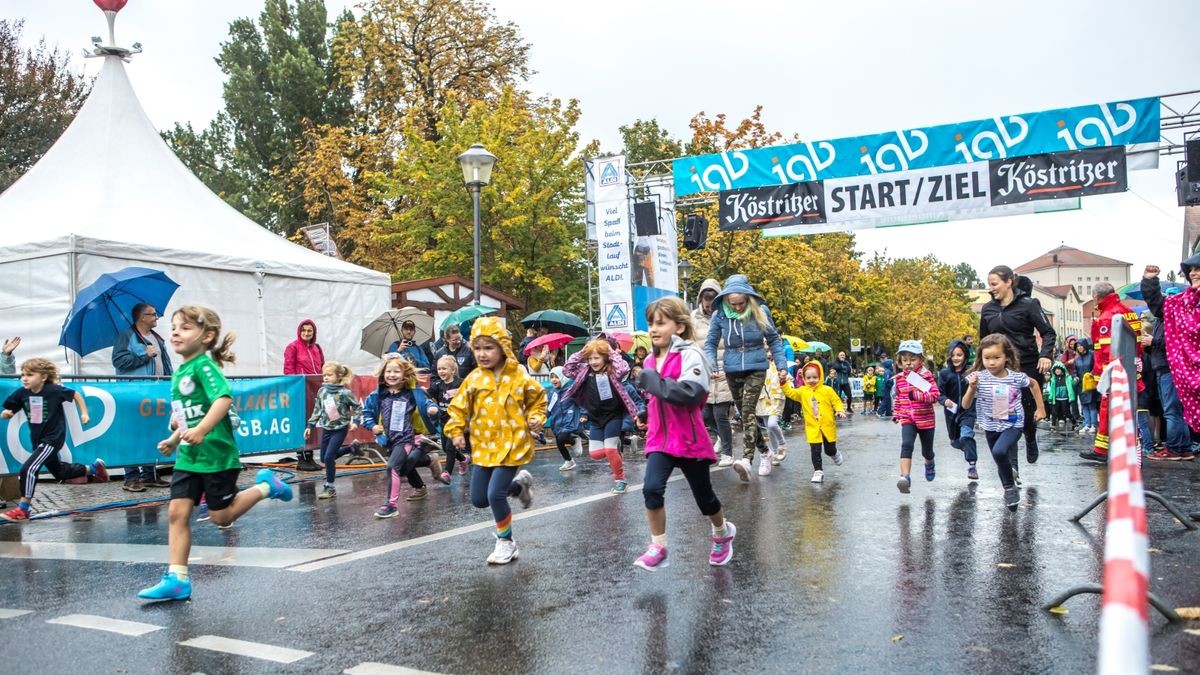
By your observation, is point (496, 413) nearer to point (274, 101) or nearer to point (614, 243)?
point (614, 243)

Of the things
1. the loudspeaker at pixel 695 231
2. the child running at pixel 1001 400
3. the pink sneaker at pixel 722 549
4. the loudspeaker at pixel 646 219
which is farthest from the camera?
the loudspeaker at pixel 695 231

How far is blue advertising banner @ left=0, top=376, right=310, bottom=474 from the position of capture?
32.3 ft

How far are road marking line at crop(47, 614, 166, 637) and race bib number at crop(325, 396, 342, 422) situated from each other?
505 centimetres

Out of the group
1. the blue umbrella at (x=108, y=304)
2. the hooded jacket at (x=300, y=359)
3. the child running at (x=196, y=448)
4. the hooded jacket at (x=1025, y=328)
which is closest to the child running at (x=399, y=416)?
the child running at (x=196, y=448)

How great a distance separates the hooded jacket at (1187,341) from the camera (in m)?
7.13

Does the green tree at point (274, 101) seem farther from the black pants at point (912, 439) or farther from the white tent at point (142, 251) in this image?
the black pants at point (912, 439)

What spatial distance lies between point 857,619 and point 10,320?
14.1 m

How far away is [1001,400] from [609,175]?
1359 centimetres

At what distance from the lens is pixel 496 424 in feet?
20.2

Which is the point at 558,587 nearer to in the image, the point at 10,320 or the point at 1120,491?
the point at 1120,491

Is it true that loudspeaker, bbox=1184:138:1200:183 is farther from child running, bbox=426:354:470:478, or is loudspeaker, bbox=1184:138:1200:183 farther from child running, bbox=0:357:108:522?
child running, bbox=0:357:108:522

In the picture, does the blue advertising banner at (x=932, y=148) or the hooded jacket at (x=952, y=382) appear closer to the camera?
the hooded jacket at (x=952, y=382)

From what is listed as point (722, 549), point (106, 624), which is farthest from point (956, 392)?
point (106, 624)

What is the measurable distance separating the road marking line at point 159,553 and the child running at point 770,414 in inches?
205
